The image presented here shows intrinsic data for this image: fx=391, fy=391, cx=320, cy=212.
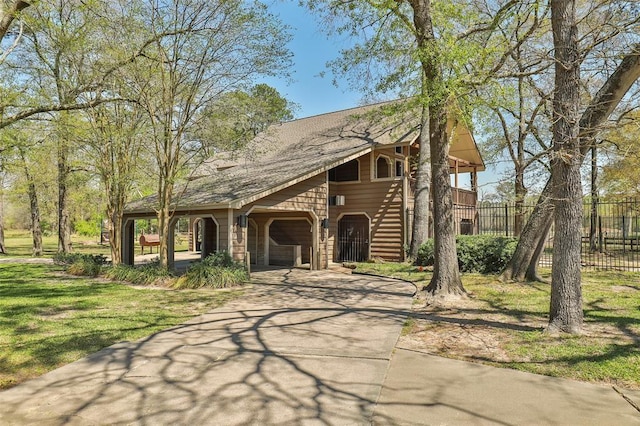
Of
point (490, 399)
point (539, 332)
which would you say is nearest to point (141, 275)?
point (539, 332)

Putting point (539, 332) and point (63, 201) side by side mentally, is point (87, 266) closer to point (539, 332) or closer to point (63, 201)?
point (63, 201)

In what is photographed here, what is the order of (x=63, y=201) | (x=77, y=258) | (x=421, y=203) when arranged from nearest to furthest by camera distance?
(x=421, y=203), (x=77, y=258), (x=63, y=201)

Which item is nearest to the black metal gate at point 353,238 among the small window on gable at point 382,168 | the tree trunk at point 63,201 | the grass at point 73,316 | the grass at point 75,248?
the small window on gable at point 382,168

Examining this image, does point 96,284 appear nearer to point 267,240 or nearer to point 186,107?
point 186,107

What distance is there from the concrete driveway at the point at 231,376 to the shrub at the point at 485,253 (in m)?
6.08

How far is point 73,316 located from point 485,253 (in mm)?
11029

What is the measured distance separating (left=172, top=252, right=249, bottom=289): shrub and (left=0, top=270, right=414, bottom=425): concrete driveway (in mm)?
3224

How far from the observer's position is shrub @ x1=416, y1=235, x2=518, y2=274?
12.1 metres

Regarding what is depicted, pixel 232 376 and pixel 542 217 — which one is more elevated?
pixel 542 217

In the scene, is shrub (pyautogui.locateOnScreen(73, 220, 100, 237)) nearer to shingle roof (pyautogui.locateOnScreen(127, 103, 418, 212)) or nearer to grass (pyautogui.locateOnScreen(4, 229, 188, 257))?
grass (pyautogui.locateOnScreen(4, 229, 188, 257))

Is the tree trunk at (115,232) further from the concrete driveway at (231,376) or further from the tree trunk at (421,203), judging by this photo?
the tree trunk at (421,203)

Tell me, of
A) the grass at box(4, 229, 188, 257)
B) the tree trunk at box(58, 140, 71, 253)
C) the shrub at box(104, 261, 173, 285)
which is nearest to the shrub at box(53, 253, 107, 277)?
the shrub at box(104, 261, 173, 285)

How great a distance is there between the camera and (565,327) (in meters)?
5.59

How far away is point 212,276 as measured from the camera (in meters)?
10.4
